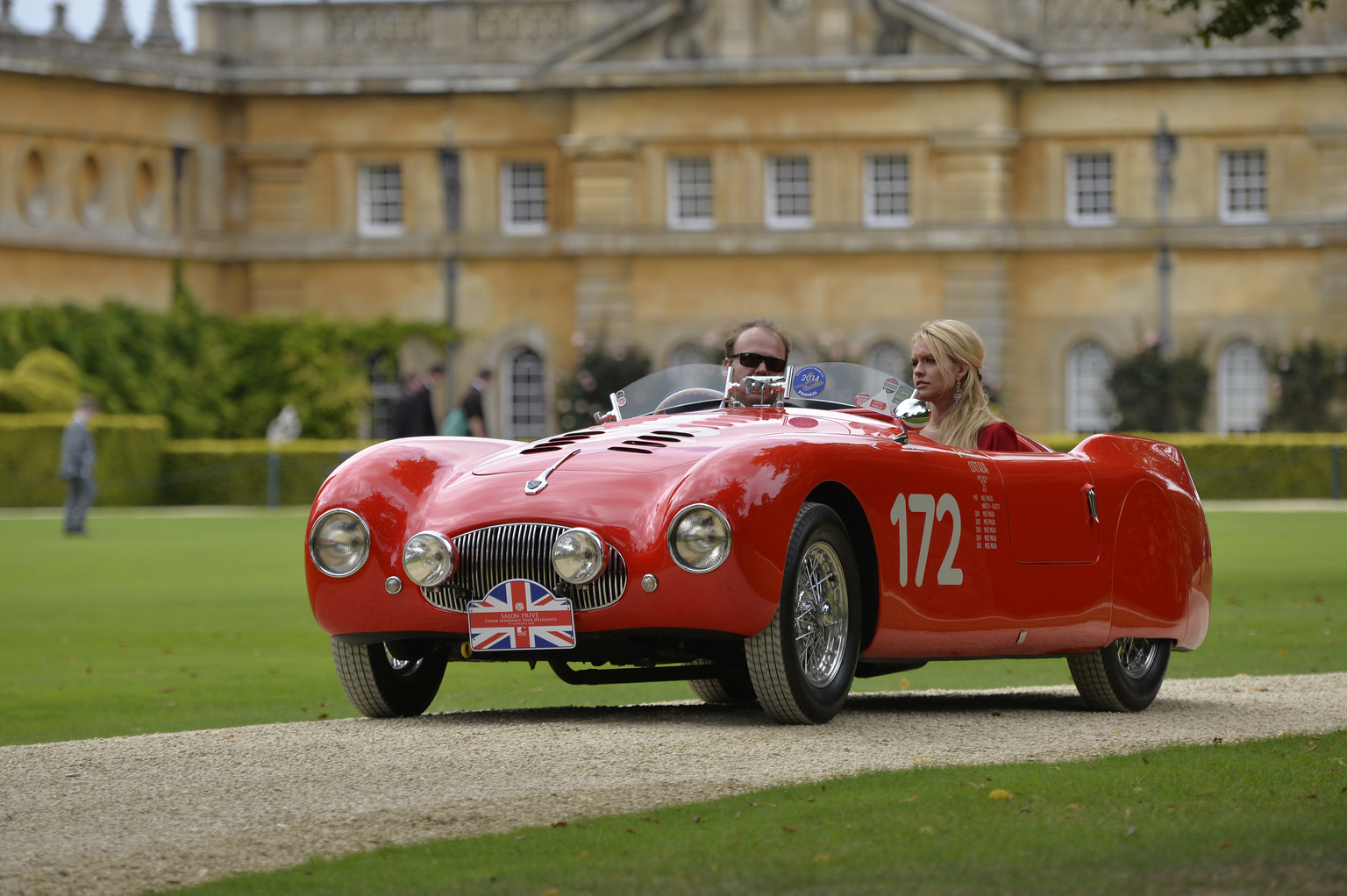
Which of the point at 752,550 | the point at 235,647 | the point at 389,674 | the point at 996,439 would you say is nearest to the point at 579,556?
the point at 752,550

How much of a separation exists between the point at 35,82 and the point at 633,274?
42.4 feet

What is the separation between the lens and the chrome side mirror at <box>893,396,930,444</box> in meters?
7.32

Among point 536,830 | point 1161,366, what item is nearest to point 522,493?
point 536,830

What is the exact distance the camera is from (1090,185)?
43.1m

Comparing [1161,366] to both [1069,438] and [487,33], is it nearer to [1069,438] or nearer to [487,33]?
[1069,438]

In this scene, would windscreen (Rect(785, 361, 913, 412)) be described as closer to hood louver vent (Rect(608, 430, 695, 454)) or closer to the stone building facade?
hood louver vent (Rect(608, 430, 695, 454))

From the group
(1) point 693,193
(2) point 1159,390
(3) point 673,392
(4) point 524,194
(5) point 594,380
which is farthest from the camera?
(4) point 524,194

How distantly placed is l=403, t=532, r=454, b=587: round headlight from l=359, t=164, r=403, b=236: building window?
1530 inches

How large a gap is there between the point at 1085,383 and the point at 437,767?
38.5 meters

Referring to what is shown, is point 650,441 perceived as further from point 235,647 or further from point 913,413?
point 235,647

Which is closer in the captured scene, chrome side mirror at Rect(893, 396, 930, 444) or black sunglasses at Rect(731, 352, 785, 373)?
chrome side mirror at Rect(893, 396, 930, 444)

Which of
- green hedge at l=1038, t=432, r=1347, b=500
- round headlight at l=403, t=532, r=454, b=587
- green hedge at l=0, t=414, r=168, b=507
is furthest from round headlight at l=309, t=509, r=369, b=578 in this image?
green hedge at l=1038, t=432, r=1347, b=500

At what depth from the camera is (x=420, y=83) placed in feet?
144

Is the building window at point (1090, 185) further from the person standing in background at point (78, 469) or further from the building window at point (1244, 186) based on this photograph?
the person standing in background at point (78, 469)
